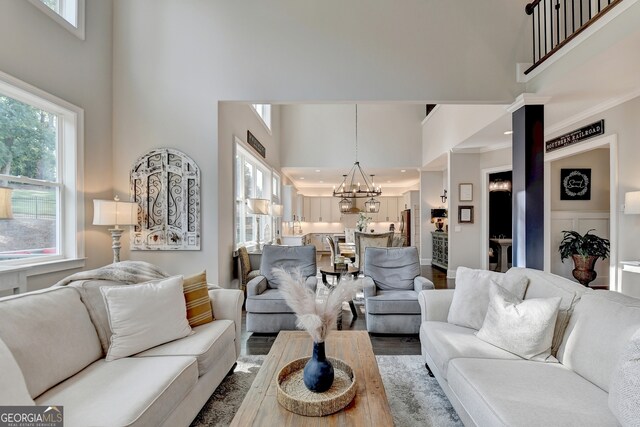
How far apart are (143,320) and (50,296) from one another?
518 mm

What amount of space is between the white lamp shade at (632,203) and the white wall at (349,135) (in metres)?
4.73

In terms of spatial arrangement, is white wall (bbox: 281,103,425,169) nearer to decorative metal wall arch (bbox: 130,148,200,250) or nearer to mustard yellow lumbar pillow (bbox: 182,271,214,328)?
decorative metal wall arch (bbox: 130,148,200,250)

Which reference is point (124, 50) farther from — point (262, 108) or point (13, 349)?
point (13, 349)

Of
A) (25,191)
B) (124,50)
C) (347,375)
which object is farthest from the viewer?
(124,50)

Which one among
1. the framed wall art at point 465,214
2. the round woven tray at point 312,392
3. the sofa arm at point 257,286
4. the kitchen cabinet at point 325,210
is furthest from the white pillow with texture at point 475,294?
the kitchen cabinet at point 325,210

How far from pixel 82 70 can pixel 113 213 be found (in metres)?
1.55

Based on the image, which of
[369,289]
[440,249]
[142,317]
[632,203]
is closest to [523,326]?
[369,289]

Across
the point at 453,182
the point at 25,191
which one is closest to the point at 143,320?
the point at 25,191

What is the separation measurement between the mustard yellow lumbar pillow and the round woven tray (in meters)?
1.02

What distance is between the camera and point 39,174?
2.75 metres

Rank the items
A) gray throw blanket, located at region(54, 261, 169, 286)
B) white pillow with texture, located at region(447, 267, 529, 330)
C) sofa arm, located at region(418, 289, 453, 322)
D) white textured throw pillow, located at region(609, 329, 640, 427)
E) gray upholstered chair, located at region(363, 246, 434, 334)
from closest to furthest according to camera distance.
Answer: white textured throw pillow, located at region(609, 329, 640, 427) → gray throw blanket, located at region(54, 261, 169, 286) → white pillow with texture, located at region(447, 267, 529, 330) → sofa arm, located at region(418, 289, 453, 322) → gray upholstered chair, located at region(363, 246, 434, 334)

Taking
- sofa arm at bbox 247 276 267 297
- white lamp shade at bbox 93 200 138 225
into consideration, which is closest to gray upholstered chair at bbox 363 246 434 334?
sofa arm at bbox 247 276 267 297

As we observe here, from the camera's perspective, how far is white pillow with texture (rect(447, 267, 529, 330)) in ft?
7.61

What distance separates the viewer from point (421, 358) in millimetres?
2770
